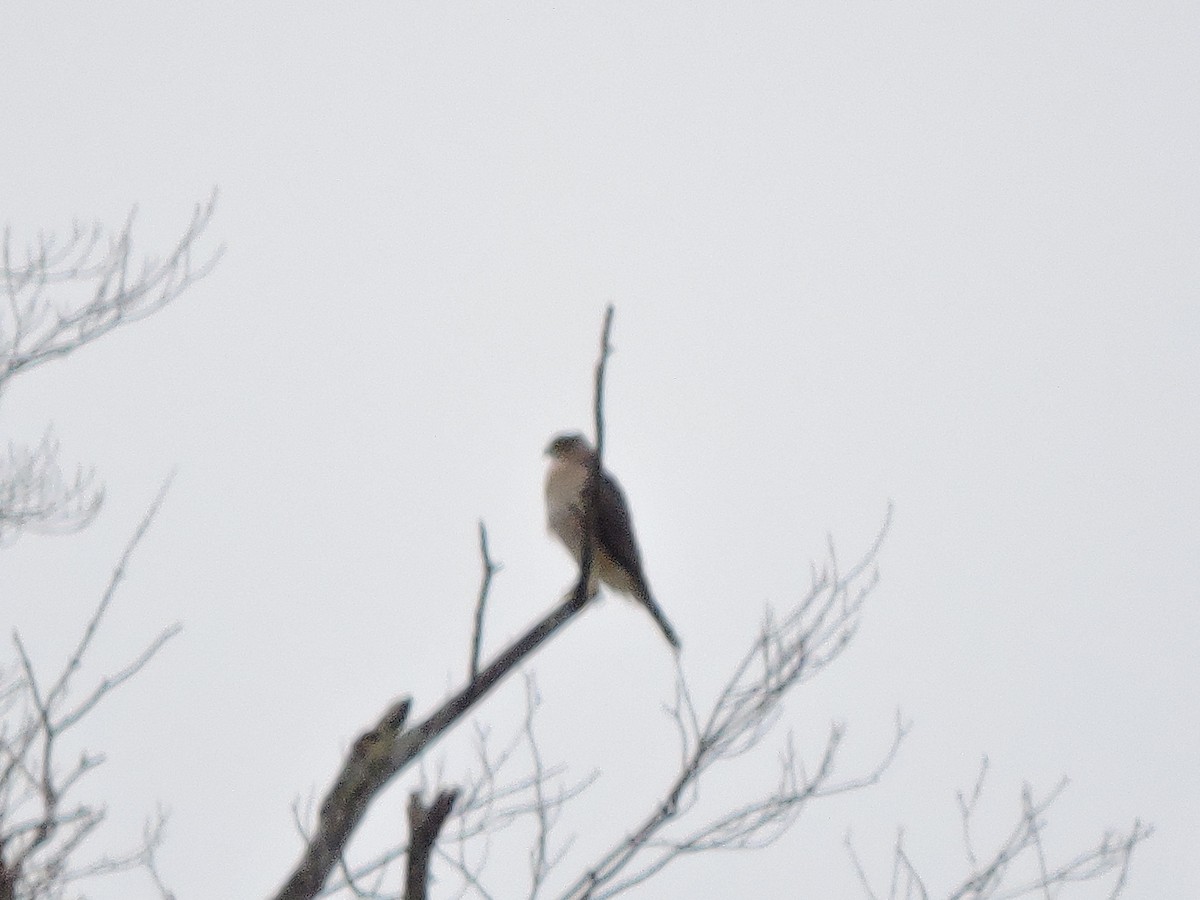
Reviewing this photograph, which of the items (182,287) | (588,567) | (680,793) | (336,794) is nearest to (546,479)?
(182,287)

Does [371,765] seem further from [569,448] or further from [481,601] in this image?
[569,448]

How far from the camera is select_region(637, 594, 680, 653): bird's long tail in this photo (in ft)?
17.7

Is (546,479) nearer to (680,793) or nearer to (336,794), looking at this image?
(680,793)

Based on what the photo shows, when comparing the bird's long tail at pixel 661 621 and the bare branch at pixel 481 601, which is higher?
the bird's long tail at pixel 661 621

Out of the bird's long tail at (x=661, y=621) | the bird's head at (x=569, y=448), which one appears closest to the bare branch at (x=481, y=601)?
the bird's long tail at (x=661, y=621)

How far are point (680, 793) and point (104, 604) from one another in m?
1.42

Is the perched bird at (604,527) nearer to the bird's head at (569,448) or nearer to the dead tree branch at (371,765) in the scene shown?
the bird's head at (569,448)

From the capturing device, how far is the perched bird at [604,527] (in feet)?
18.9

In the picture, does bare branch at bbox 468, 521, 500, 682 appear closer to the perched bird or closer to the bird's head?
the perched bird

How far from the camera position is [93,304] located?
4.70 metres

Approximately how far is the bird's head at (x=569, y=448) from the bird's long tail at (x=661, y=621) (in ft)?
3.37

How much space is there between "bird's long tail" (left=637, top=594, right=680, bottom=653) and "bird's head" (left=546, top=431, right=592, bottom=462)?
1.03 m

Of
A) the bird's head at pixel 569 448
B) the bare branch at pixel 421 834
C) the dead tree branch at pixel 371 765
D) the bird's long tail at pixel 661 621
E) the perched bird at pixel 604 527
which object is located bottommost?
the bare branch at pixel 421 834

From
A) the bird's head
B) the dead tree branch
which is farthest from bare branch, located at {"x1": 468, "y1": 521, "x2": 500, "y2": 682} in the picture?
the bird's head
